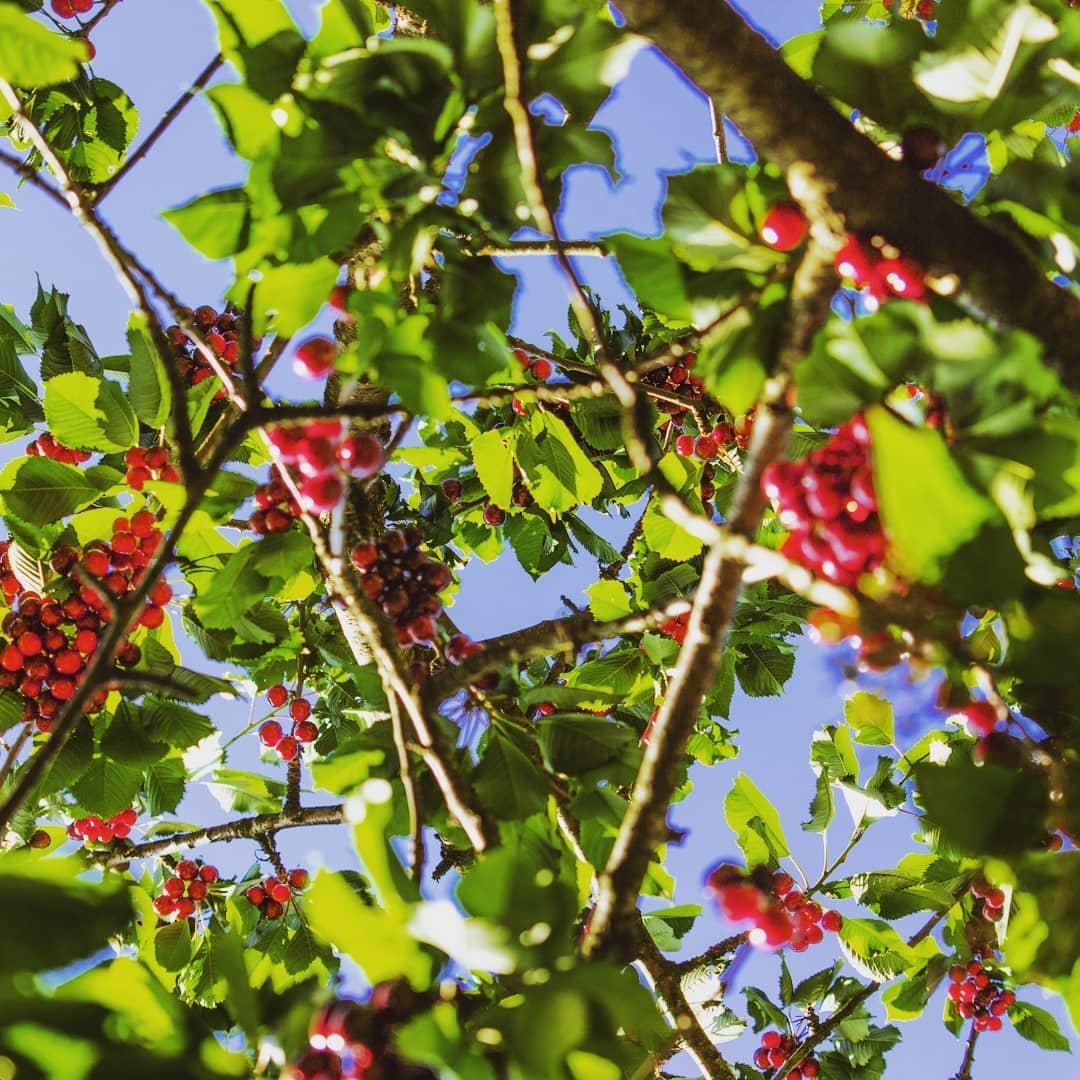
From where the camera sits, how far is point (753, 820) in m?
3.21

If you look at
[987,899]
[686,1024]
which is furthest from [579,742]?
[987,899]

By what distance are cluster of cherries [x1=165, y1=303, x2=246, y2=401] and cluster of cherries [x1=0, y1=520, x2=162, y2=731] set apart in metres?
0.86

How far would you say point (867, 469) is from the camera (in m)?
1.34

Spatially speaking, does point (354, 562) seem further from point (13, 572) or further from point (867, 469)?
point (13, 572)

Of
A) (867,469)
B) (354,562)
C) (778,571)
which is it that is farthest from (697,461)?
(778,571)

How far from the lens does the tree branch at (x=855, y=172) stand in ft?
4.47

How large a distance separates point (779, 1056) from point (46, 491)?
3.83 m

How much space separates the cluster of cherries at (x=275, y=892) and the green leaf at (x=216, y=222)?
3076 mm

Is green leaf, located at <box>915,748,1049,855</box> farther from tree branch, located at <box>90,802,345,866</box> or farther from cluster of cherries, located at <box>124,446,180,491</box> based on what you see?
tree branch, located at <box>90,802,345,866</box>

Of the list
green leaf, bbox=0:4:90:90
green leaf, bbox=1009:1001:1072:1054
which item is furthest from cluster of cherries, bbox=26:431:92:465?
green leaf, bbox=1009:1001:1072:1054

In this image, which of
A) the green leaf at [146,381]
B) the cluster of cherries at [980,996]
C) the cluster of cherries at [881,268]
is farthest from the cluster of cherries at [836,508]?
the cluster of cherries at [980,996]

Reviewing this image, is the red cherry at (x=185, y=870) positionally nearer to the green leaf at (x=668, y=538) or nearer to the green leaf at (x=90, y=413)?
the green leaf at (x=90, y=413)

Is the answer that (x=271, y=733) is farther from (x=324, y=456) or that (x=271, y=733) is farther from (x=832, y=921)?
(x=324, y=456)

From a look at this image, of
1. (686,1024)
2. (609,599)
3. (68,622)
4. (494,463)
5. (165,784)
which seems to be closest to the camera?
(686,1024)
